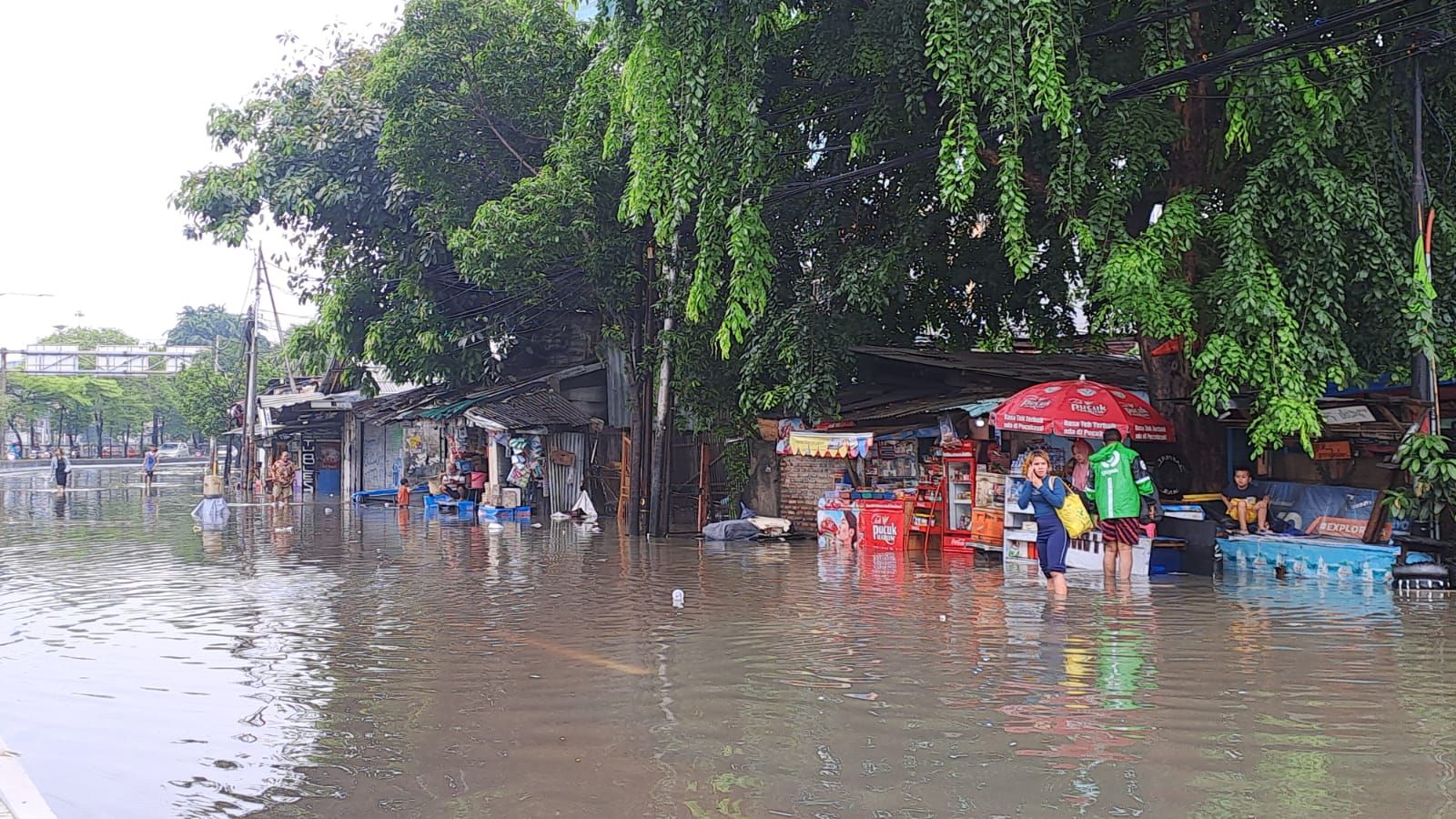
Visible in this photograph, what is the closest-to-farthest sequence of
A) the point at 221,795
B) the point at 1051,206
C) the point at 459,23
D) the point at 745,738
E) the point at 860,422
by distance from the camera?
the point at 221,795
the point at 745,738
the point at 1051,206
the point at 860,422
the point at 459,23

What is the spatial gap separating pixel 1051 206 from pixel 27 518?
22895 millimetres

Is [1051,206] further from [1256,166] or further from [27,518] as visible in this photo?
[27,518]

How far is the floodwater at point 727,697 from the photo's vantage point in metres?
5.59

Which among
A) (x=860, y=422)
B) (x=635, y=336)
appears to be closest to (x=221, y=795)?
(x=860, y=422)

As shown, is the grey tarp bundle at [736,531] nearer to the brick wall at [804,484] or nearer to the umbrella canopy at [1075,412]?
the brick wall at [804,484]

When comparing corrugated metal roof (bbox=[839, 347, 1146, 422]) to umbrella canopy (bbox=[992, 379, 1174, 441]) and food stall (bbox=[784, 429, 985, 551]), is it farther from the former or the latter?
umbrella canopy (bbox=[992, 379, 1174, 441])

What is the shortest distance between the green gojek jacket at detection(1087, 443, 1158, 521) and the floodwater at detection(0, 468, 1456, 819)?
2.88 feet

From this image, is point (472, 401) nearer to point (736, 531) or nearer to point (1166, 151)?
point (736, 531)

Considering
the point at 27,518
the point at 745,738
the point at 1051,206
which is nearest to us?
the point at 745,738

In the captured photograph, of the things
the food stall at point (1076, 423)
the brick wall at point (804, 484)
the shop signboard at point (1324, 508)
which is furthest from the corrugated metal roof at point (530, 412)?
the shop signboard at point (1324, 508)

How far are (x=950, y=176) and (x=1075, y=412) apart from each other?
126 inches

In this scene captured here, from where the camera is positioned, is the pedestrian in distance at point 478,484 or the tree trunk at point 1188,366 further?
the pedestrian in distance at point 478,484

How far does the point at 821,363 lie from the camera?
1792 centimetres

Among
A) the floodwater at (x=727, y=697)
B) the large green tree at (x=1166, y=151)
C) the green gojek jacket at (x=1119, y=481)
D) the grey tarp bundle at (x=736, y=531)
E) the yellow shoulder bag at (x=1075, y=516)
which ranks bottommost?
the floodwater at (x=727, y=697)
